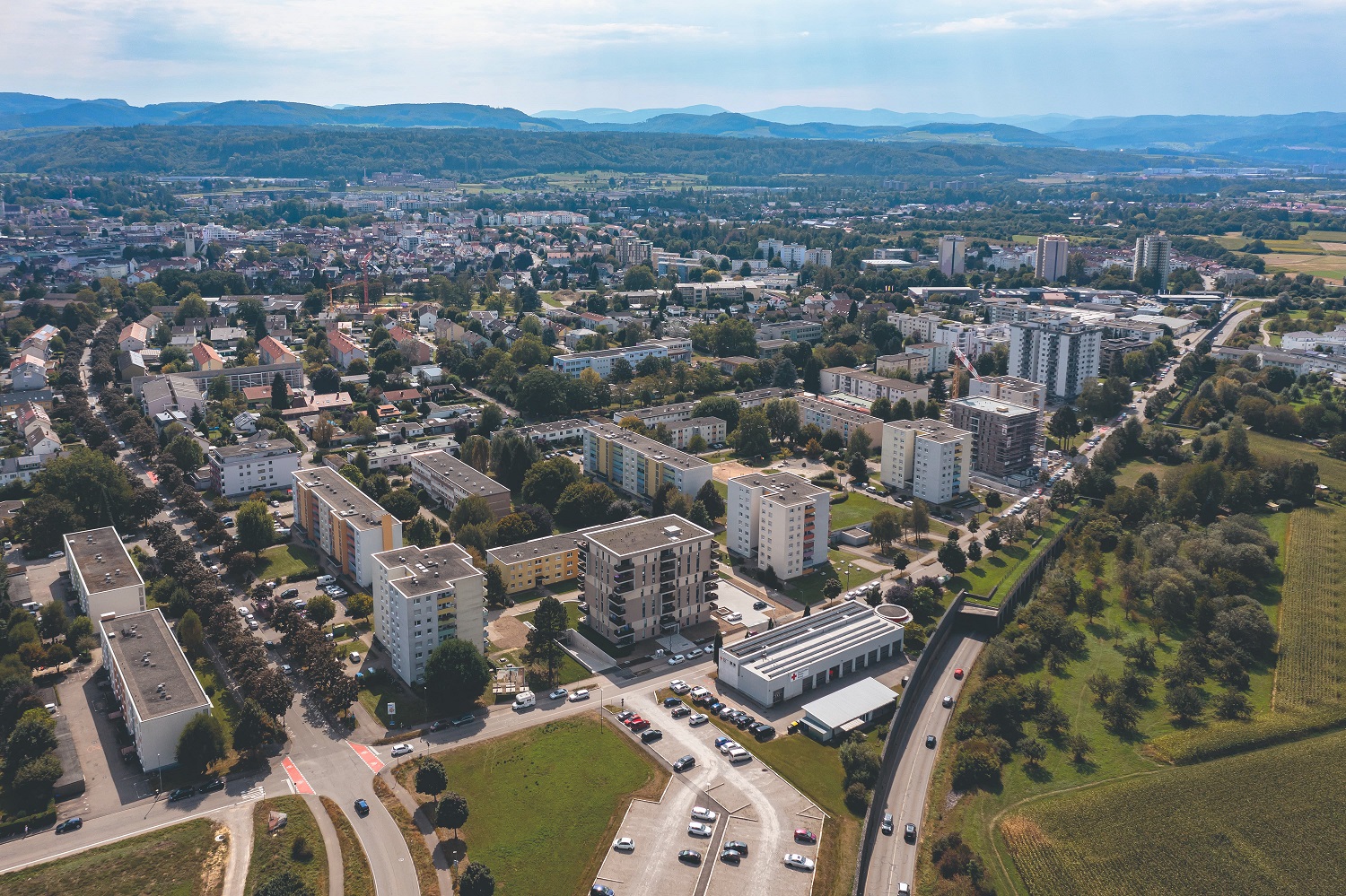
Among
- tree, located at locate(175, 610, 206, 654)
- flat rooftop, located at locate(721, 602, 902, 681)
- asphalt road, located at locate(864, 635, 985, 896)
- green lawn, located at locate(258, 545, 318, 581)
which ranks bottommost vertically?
asphalt road, located at locate(864, 635, 985, 896)

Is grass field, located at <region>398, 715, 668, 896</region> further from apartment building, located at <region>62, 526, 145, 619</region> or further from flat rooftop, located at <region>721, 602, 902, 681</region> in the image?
apartment building, located at <region>62, 526, 145, 619</region>

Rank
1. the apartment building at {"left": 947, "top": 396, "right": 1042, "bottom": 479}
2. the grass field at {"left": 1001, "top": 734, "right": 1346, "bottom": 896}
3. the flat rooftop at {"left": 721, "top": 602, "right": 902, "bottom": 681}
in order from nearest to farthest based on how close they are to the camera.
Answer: the grass field at {"left": 1001, "top": 734, "right": 1346, "bottom": 896} < the flat rooftop at {"left": 721, "top": 602, "right": 902, "bottom": 681} < the apartment building at {"left": 947, "top": 396, "right": 1042, "bottom": 479}

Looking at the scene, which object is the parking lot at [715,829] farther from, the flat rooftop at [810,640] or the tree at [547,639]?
the tree at [547,639]

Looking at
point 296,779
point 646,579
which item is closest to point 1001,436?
point 646,579

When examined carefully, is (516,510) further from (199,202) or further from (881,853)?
(199,202)

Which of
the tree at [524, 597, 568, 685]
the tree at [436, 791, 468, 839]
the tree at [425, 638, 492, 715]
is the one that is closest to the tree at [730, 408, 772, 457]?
the tree at [524, 597, 568, 685]

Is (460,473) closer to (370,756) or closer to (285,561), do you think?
(285,561)

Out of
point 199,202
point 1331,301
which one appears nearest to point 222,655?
point 1331,301

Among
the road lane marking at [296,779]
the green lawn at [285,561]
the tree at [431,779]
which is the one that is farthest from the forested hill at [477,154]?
the tree at [431,779]
